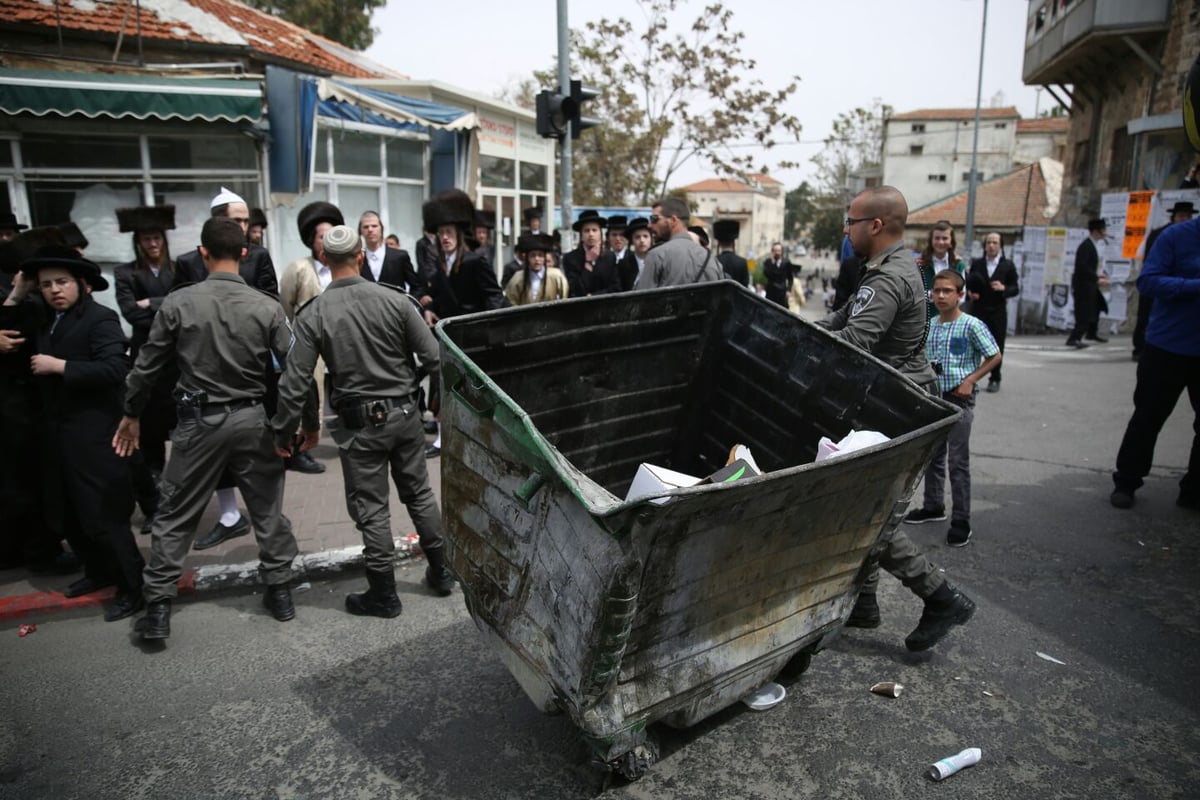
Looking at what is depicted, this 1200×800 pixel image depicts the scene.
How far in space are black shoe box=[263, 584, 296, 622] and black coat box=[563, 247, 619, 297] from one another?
479cm

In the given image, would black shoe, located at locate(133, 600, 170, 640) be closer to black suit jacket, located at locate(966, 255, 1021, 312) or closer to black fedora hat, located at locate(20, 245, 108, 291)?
black fedora hat, located at locate(20, 245, 108, 291)

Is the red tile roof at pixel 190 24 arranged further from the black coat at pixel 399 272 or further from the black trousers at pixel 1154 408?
the black trousers at pixel 1154 408

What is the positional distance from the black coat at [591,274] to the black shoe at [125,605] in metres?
5.03

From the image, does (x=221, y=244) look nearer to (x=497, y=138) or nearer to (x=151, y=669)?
(x=151, y=669)

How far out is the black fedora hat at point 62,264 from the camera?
3820 millimetres

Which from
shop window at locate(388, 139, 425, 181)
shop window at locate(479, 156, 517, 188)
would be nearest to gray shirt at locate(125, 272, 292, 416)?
shop window at locate(388, 139, 425, 181)

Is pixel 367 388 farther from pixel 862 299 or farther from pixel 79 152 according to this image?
pixel 79 152

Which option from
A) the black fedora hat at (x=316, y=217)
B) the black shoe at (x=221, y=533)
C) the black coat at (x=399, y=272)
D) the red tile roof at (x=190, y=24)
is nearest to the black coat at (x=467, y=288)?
the black coat at (x=399, y=272)

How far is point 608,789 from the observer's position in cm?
275

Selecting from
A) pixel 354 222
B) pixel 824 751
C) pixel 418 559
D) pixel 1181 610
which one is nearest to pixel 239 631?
pixel 418 559

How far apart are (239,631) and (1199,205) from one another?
14.2 metres

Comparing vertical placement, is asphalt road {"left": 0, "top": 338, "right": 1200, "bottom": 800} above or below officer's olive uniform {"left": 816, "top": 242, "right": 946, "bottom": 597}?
below

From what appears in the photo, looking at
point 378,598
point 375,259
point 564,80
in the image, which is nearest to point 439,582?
point 378,598

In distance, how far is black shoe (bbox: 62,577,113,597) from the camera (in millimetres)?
4148
